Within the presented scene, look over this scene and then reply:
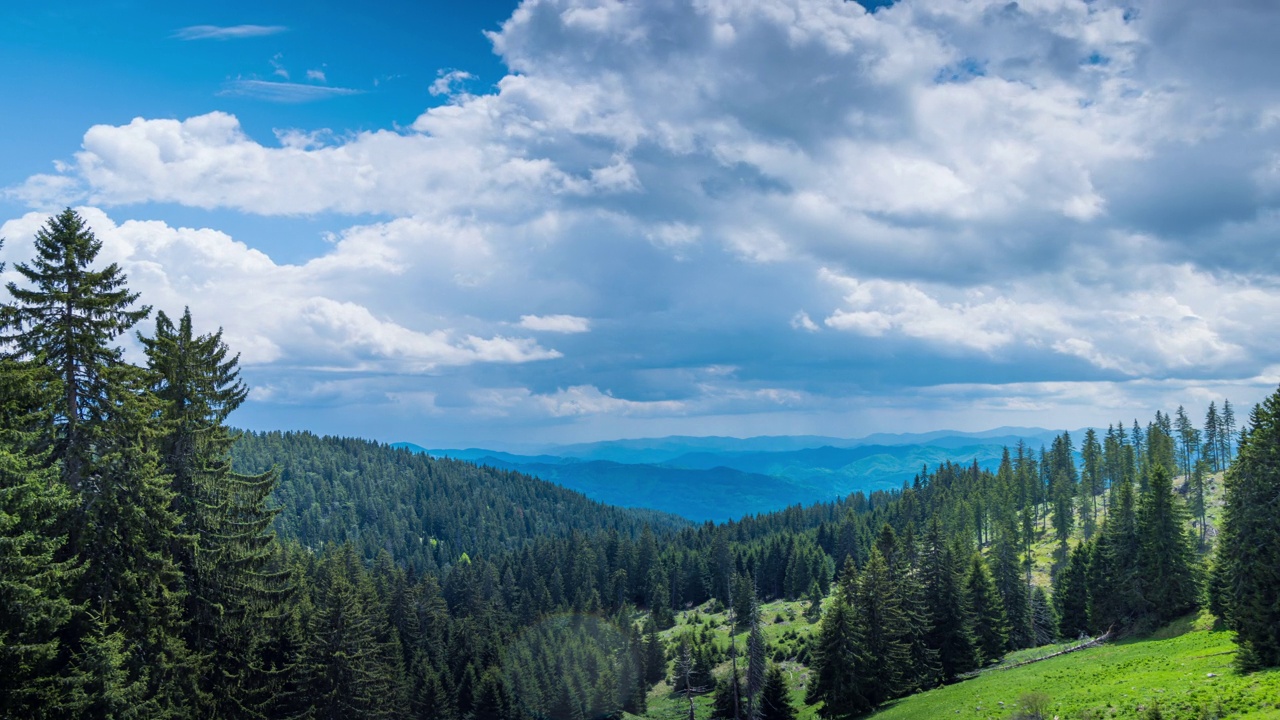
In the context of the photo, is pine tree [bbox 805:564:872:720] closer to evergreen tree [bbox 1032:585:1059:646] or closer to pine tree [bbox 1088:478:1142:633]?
pine tree [bbox 1088:478:1142:633]

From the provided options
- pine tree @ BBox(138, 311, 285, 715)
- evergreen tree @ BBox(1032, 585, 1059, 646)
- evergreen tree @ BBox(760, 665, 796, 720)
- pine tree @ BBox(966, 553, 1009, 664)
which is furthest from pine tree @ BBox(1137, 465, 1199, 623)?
pine tree @ BBox(138, 311, 285, 715)

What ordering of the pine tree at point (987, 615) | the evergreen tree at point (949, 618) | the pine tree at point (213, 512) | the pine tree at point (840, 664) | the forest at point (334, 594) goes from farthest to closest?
the pine tree at point (987, 615) < the evergreen tree at point (949, 618) < the pine tree at point (840, 664) < the pine tree at point (213, 512) < the forest at point (334, 594)

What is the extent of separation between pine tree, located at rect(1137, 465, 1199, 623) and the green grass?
1828mm

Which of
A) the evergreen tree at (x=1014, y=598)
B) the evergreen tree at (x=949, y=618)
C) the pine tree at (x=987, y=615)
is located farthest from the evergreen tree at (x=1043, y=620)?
the evergreen tree at (x=949, y=618)

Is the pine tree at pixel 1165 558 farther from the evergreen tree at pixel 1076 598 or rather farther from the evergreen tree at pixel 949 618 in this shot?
the evergreen tree at pixel 1076 598

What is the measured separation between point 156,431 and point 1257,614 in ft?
174

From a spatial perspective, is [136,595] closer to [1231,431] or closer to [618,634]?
[618,634]

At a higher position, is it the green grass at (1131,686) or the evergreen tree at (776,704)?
the green grass at (1131,686)

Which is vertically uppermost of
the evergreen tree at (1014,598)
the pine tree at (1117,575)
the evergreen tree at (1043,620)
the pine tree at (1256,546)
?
the pine tree at (1256,546)

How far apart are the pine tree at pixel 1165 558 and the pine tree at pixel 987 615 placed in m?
12.0

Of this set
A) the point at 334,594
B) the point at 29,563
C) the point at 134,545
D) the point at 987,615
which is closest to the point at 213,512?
the point at 134,545

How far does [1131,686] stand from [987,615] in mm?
32210

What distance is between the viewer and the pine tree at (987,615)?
67.6m

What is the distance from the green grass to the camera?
3138 centimetres
